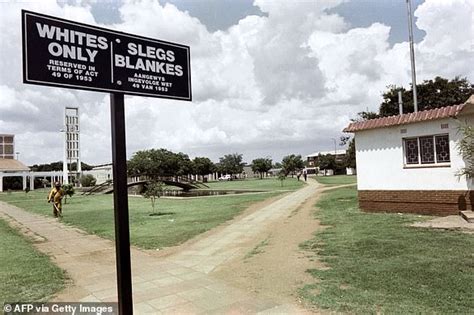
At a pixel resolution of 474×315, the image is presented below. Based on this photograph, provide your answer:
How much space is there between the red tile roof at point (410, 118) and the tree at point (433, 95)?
649 inches

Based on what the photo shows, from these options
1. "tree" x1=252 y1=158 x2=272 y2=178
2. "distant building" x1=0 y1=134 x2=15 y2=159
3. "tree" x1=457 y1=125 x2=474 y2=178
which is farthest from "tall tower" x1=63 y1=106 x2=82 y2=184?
"tree" x1=457 y1=125 x2=474 y2=178

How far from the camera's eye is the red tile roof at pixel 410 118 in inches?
451

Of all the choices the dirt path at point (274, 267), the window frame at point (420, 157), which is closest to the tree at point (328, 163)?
the window frame at point (420, 157)

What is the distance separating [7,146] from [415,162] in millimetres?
99035

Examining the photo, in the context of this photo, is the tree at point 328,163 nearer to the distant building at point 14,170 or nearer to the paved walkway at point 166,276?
the distant building at point 14,170

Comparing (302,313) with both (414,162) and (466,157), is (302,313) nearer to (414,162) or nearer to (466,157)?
(466,157)

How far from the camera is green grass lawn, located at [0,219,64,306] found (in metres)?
5.47

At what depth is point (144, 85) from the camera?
4156 mm

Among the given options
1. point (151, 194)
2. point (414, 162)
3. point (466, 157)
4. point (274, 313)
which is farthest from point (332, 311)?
point (151, 194)

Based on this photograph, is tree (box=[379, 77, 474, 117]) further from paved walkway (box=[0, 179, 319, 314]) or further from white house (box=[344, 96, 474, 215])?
paved walkway (box=[0, 179, 319, 314])

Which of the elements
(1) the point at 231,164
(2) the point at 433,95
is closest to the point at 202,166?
(1) the point at 231,164

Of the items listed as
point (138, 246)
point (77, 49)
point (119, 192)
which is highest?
point (77, 49)

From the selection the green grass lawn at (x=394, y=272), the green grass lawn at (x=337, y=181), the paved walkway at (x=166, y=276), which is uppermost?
the green grass lawn at (x=337, y=181)

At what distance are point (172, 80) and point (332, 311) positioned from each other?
10.1 ft
